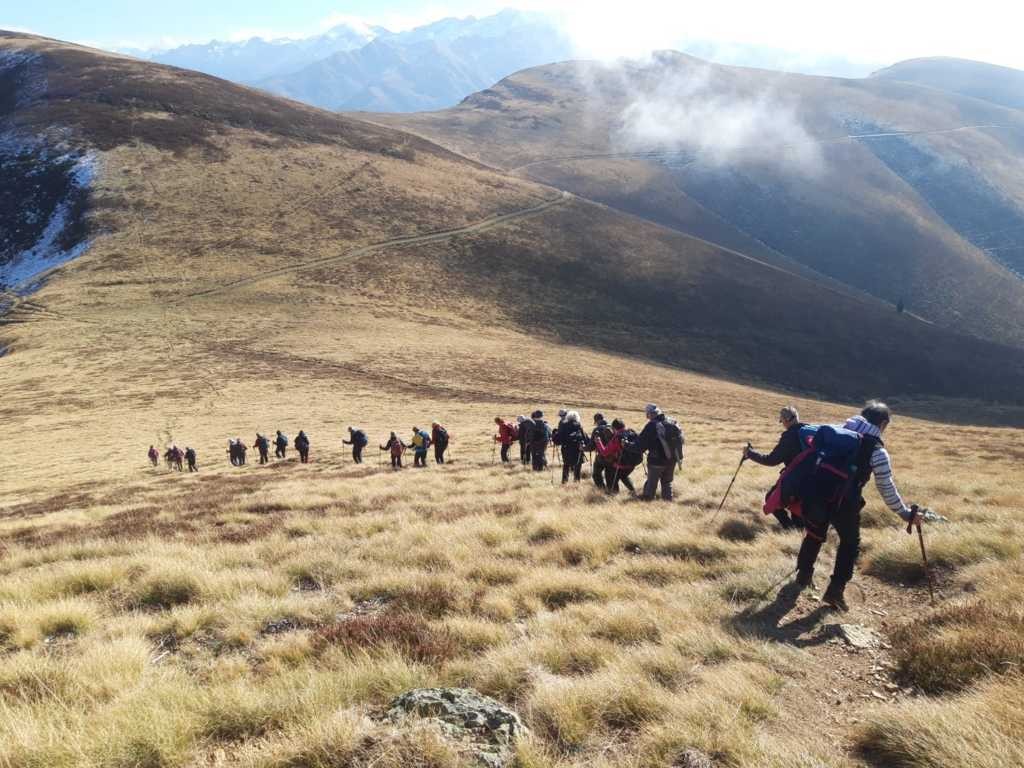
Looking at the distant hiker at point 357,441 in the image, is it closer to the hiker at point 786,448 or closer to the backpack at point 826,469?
the hiker at point 786,448

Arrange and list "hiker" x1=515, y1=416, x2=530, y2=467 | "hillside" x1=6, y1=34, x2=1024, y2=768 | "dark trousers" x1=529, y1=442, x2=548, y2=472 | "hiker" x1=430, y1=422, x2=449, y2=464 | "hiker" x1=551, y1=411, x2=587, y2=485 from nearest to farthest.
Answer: "hillside" x1=6, y1=34, x2=1024, y2=768, "hiker" x1=551, y1=411, x2=587, y2=485, "dark trousers" x1=529, y1=442, x2=548, y2=472, "hiker" x1=515, y1=416, x2=530, y2=467, "hiker" x1=430, y1=422, x2=449, y2=464

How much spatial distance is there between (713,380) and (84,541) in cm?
6356

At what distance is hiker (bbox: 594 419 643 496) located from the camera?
13297mm

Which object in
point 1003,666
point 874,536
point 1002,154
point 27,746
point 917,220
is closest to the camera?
point 27,746

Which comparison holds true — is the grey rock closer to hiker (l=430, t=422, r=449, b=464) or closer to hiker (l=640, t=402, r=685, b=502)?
hiker (l=640, t=402, r=685, b=502)

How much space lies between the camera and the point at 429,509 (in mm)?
11961

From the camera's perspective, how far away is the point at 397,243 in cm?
8525

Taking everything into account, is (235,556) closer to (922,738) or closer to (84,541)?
(84,541)

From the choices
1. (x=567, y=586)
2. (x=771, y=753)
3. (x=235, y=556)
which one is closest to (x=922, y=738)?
(x=771, y=753)

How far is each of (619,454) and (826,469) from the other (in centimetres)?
673

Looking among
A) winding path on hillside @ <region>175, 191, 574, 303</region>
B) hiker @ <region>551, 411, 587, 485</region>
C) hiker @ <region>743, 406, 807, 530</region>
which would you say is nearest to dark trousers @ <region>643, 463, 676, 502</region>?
hiker @ <region>551, 411, 587, 485</region>

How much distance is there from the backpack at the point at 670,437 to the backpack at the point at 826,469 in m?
5.03

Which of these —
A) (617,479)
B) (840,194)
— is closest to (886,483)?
(617,479)

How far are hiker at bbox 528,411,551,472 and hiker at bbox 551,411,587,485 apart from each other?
211 cm
